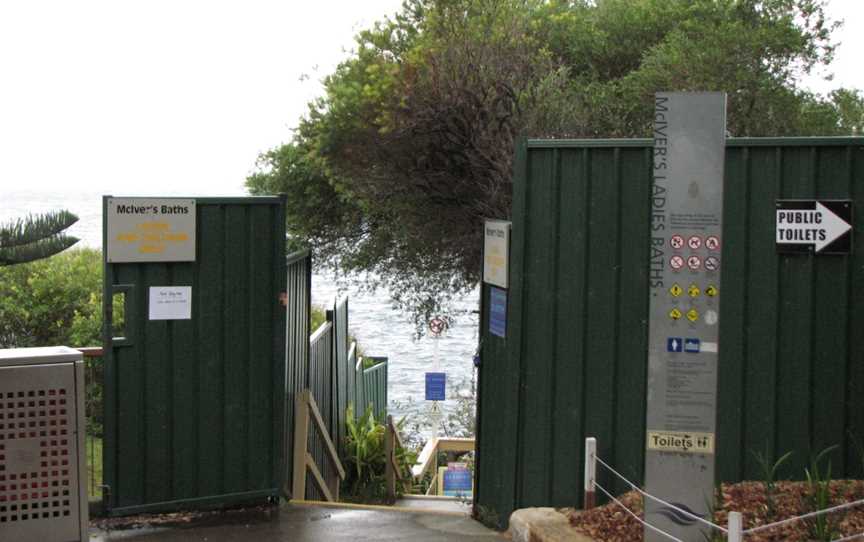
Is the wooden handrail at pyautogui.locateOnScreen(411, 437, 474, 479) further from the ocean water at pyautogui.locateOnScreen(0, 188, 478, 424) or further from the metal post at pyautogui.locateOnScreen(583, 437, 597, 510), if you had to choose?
the metal post at pyautogui.locateOnScreen(583, 437, 597, 510)

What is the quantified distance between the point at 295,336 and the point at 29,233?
8.61 ft

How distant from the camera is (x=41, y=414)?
6246 mm

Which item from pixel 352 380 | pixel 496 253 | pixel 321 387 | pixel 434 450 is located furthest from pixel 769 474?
pixel 434 450

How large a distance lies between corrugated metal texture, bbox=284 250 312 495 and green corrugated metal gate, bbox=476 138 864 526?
7.23 feet

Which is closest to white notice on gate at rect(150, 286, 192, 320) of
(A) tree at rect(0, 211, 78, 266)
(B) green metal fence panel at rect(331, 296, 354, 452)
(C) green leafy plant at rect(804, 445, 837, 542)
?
(A) tree at rect(0, 211, 78, 266)

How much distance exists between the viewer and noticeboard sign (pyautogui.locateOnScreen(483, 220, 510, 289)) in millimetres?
7660

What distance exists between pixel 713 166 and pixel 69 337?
1032 centimetres

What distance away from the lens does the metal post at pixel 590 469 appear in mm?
6949

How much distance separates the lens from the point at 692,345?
19.0 ft

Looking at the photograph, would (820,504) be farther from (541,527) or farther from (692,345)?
(541,527)

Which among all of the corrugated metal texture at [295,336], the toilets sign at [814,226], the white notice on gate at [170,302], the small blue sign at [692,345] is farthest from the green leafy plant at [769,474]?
the white notice on gate at [170,302]

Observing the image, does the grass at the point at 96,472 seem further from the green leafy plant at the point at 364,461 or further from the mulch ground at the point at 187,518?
the green leafy plant at the point at 364,461

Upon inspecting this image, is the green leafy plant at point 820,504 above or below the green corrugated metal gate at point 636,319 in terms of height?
below

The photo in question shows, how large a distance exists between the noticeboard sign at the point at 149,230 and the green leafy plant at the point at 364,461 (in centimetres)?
673
